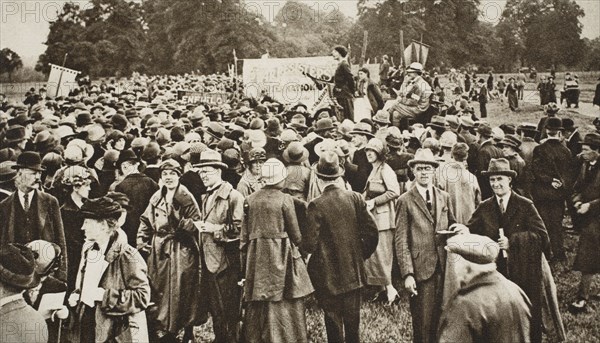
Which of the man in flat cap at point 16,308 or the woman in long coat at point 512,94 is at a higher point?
the woman in long coat at point 512,94

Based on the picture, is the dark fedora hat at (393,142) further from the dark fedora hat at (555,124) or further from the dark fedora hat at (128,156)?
the dark fedora hat at (128,156)

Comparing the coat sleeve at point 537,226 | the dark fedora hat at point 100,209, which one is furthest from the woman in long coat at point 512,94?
the dark fedora hat at point 100,209

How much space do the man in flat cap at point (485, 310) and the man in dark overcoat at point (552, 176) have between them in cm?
434

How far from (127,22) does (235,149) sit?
27307 mm

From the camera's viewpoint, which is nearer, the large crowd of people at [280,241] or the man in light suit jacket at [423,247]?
the large crowd of people at [280,241]

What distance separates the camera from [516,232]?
4.78m

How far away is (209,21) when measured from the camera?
30812mm

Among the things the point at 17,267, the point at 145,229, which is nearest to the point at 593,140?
the point at 145,229

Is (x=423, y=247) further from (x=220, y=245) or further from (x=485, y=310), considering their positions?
(x=220, y=245)

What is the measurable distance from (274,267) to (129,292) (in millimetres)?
1365

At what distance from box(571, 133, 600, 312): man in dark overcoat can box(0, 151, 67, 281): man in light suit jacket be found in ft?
18.4

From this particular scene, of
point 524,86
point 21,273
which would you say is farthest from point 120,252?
point 524,86

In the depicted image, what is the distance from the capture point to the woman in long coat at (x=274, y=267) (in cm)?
475

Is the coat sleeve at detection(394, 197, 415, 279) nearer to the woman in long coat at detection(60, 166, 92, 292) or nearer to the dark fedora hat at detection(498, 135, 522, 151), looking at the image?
the dark fedora hat at detection(498, 135, 522, 151)
